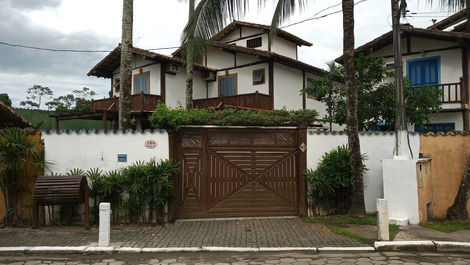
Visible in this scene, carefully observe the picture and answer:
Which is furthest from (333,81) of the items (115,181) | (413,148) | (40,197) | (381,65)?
(40,197)

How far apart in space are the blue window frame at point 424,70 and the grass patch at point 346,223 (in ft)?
35.6

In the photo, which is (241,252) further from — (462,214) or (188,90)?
(188,90)

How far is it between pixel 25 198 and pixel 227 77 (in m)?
15.1

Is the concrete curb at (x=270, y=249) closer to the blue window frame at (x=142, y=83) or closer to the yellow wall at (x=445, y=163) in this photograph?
the yellow wall at (x=445, y=163)

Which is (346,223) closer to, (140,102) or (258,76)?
(140,102)

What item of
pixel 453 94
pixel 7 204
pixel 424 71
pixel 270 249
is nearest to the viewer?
pixel 270 249

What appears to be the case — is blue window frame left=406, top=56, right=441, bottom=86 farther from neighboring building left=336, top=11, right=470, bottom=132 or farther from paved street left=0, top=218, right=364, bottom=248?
paved street left=0, top=218, right=364, bottom=248

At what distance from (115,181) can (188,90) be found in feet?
28.1

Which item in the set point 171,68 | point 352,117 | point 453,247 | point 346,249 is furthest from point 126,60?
point 171,68

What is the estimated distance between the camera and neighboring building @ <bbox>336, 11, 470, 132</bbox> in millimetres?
16328

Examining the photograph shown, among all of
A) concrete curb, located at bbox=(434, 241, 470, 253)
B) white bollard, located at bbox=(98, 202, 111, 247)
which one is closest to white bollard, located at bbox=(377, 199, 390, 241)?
concrete curb, located at bbox=(434, 241, 470, 253)

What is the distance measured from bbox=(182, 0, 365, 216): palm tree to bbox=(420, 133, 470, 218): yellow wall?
201 cm

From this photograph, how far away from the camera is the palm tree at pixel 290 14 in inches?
340

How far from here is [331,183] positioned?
8922mm
